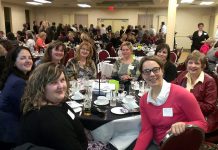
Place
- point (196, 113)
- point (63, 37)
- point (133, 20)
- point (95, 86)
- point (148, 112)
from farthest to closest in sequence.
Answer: point (133, 20) → point (63, 37) → point (95, 86) → point (148, 112) → point (196, 113)

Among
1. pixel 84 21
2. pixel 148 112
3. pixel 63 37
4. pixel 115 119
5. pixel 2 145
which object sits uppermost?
pixel 84 21

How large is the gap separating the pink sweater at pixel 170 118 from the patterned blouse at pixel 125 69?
1.77 meters

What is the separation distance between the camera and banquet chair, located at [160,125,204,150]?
1316mm

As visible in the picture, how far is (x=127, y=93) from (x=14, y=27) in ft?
46.1

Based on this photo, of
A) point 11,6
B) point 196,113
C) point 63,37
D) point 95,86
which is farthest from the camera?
point 11,6

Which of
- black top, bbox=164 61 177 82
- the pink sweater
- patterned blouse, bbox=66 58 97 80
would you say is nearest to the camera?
the pink sweater

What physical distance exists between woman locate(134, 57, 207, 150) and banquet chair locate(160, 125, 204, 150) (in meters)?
0.31

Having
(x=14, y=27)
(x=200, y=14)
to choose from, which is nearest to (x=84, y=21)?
(x=14, y=27)

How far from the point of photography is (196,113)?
1.70 m

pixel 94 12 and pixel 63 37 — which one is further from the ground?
pixel 94 12

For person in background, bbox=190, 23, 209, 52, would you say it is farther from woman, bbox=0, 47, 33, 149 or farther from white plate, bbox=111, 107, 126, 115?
woman, bbox=0, 47, 33, 149

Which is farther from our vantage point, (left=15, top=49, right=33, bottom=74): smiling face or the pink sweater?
(left=15, top=49, right=33, bottom=74): smiling face

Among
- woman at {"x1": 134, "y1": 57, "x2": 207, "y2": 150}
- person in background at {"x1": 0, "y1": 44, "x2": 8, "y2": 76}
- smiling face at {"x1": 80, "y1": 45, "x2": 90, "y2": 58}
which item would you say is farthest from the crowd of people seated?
smiling face at {"x1": 80, "y1": 45, "x2": 90, "y2": 58}

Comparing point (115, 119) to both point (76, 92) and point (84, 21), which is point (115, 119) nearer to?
point (76, 92)
